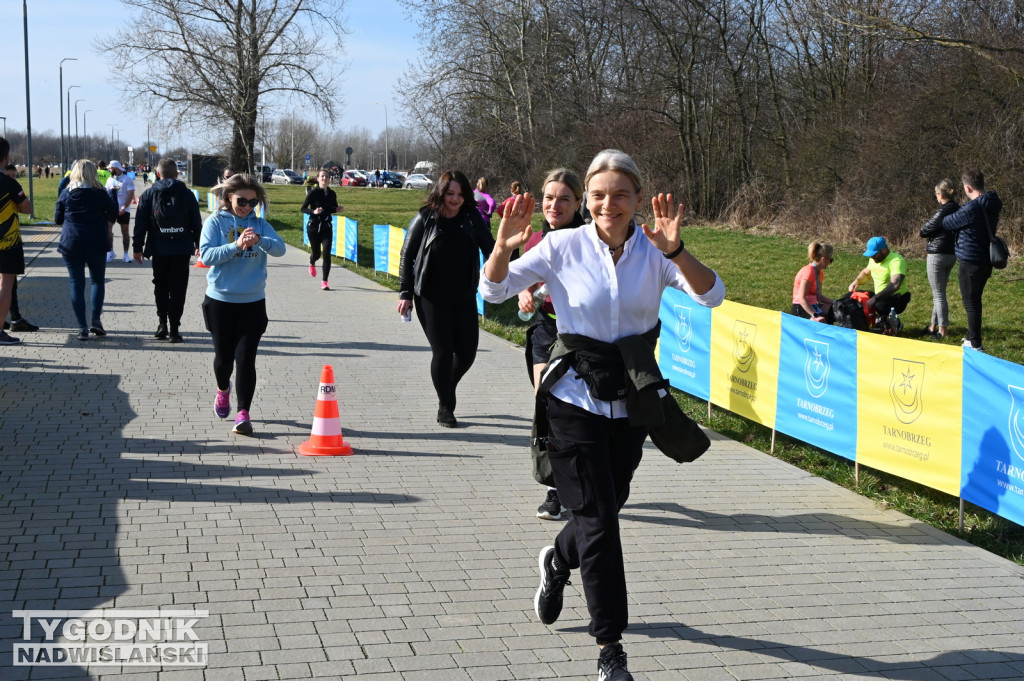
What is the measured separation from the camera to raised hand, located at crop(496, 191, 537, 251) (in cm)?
405

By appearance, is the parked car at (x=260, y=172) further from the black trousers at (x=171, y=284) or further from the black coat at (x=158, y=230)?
the black coat at (x=158, y=230)

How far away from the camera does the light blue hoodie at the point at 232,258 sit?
7.57 metres

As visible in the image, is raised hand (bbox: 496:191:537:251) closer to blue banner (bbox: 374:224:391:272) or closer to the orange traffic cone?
the orange traffic cone

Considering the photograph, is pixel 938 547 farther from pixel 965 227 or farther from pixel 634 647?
pixel 965 227

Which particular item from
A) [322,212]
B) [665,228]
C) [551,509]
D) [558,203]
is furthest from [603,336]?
[322,212]

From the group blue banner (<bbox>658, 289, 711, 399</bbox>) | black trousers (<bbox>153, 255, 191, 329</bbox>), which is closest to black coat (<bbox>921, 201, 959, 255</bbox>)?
blue banner (<bbox>658, 289, 711, 399</bbox>)

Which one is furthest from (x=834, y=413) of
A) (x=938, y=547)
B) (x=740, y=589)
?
(x=740, y=589)

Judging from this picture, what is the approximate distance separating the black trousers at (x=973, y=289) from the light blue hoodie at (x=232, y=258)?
7.59 metres

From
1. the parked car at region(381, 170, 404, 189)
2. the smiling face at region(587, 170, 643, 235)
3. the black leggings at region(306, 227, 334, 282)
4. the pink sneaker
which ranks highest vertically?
the parked car at region(381, 170, 404, 189)

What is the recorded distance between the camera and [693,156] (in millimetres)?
35844

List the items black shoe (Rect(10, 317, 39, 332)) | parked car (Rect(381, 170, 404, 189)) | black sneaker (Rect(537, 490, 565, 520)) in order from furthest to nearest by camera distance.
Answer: parked car (Rect(381, 170, 404, 189)), black shoe (Rect(10, 317, 39, 332)), black sneaker (Rect(537, 490, 565, 520))

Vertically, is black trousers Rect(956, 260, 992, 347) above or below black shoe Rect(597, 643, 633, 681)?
above

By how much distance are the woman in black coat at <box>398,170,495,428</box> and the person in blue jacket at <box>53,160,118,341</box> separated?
17.5 feet

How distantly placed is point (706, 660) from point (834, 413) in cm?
360
